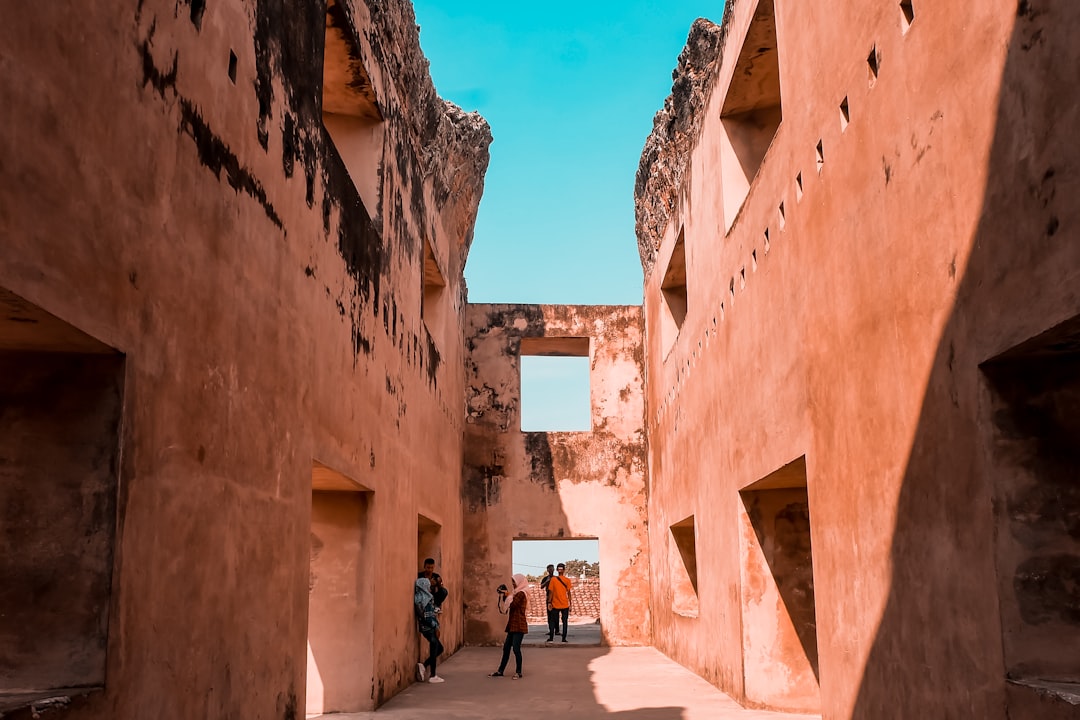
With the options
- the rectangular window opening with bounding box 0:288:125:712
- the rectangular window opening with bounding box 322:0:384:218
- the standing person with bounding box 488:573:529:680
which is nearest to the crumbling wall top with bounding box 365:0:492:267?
the rectangular window opening with bounding box 322:0:384:218

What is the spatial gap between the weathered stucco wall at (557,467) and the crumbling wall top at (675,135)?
192 cm

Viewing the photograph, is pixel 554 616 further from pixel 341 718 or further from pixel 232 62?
pixel 232 62

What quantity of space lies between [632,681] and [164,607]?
6879mm

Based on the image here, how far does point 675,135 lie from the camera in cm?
1058

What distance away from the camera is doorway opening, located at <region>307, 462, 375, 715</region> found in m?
7.05

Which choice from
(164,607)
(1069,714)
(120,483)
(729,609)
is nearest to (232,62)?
(120,483)

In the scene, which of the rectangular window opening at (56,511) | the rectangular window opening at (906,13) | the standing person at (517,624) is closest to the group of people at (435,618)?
the standing person at (517,624)

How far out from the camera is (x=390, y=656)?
7.89 m

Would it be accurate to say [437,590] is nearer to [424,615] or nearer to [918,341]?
[424,615]

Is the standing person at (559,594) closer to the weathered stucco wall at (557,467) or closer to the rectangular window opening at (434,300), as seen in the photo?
the weathered stucco wall at (557,467)

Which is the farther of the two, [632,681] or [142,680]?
[632,681]

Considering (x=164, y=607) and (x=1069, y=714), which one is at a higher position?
(x=164, y=607)

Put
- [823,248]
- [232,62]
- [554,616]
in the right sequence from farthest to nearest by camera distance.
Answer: [554,616] → [823,248] → [232,62]

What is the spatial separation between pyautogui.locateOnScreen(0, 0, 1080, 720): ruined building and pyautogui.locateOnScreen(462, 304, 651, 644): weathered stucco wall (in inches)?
239
